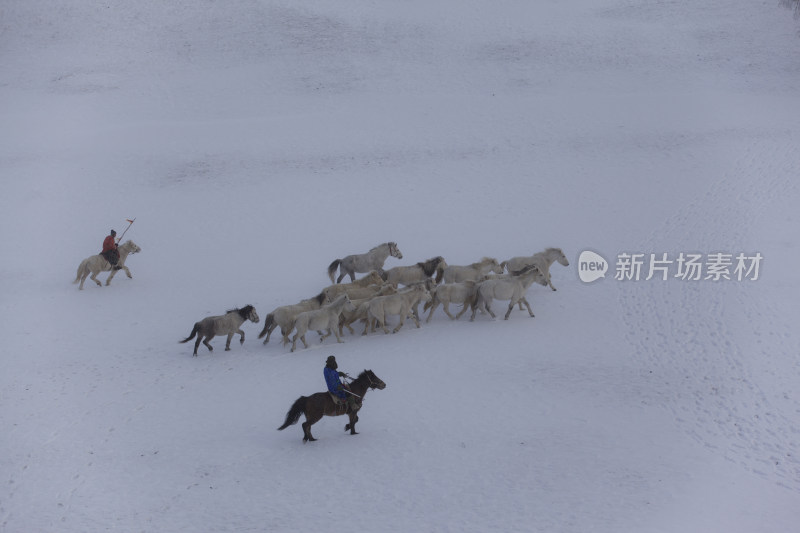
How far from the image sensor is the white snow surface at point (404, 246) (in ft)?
42.8

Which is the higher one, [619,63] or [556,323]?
[619,63]

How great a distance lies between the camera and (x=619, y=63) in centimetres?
3844

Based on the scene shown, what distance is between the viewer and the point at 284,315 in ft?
61.3

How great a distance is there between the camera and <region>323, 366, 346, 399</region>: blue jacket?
14.0 metres

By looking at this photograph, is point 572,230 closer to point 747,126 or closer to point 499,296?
point 499,296

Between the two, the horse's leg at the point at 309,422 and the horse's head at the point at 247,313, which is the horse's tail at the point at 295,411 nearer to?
the horse's leg at the point at 309,422

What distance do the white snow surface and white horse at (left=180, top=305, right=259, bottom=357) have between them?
42 cm

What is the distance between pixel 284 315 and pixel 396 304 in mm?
2460

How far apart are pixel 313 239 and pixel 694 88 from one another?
18956mm

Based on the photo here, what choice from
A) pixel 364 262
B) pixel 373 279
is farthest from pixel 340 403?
pixel 364 262

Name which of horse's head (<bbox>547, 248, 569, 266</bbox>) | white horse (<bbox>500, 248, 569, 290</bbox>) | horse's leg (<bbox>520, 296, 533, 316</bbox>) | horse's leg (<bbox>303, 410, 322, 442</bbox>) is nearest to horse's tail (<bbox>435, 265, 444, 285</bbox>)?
white horse (<bbox>500, 248, 569, 290</bbox>)

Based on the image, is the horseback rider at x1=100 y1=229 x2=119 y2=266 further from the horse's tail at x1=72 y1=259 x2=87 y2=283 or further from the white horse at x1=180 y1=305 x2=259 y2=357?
the white horse at x1=180 y1=305 x2=259 y2=357

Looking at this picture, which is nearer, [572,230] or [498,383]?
[498,383]

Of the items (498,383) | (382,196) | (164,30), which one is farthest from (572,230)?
(164,30)
